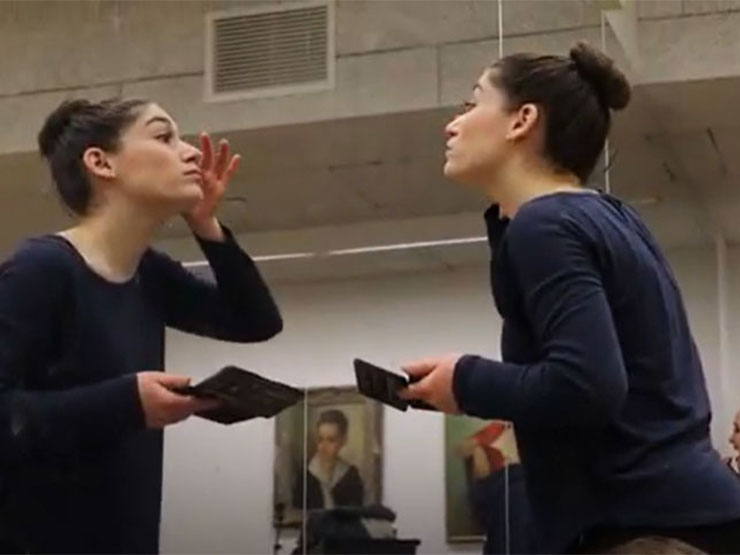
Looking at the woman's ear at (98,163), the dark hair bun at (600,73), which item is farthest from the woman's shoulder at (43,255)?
the dark hair bun at (600,73)

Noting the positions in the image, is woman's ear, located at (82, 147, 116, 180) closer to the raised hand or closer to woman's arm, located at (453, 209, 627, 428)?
the raised hand

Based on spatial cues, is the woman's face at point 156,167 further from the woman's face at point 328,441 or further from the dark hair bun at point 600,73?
the woman's face at point 328,441

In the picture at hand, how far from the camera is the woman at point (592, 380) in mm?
1211

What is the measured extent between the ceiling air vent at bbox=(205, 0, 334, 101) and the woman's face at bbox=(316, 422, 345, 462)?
102 centimetres

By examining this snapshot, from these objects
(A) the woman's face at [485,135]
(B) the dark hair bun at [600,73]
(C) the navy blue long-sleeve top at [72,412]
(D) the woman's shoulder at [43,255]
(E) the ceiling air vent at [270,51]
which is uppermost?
(E) the ceiling air vent at [270,51]

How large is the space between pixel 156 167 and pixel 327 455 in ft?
7.89

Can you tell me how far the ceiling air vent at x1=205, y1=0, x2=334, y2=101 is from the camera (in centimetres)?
354

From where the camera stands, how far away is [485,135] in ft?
4.76

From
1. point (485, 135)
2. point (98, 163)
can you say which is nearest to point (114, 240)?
Answer: point (98, 163)

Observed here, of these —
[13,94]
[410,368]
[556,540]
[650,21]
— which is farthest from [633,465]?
[13,94]

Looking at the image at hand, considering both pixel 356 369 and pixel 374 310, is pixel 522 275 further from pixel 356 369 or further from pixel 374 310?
pixel 374 310

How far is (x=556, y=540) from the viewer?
1.26 metres

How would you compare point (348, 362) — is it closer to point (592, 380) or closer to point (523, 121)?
point (523, 121)

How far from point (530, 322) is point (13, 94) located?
2.76 m
